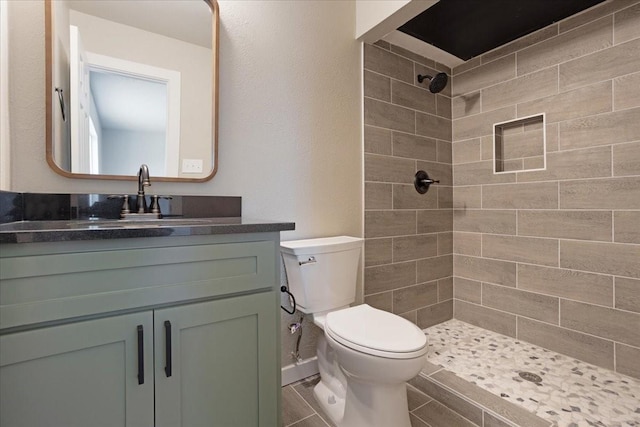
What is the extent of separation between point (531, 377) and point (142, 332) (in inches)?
77.2

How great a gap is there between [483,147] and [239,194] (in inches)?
75.4

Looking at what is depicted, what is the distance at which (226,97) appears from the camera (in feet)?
5.13


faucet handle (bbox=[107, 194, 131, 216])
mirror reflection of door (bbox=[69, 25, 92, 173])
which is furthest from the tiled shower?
mirror reflection of door (bbox=[69, 25, 92, 173])

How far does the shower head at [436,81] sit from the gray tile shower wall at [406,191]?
0.21 feet

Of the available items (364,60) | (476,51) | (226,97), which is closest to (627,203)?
(476,51)

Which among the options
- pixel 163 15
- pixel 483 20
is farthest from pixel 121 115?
pixel 483 20

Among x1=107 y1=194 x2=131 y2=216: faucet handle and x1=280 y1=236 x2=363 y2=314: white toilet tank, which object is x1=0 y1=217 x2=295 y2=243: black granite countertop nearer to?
x1=107 y1=194 x2=131 y2=216: faucet handle

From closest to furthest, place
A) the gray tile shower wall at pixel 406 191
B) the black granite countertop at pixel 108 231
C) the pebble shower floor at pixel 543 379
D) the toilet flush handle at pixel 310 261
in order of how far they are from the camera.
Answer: the black granite countertop at pixel 108 231 < the pebble shower floor at pixel 543 379 < the toilet flush handle at pixel 310 261 < the gray tile shower wall at pixel 406 191

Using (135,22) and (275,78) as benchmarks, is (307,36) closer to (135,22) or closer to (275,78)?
(275,78)

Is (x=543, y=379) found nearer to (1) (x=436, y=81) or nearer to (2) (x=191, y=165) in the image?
(1) (x=436, y=81)

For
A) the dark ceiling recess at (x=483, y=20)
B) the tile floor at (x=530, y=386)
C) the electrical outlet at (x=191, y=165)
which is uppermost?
the dark ceiling recess at (x=483, y=20)

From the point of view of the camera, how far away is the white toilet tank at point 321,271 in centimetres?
156

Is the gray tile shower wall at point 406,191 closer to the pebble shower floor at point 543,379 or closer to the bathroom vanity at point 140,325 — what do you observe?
the pebble shower floor at point 543,379

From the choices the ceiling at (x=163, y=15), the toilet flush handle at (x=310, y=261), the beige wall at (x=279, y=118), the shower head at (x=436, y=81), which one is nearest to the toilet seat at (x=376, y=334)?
the toilet flush handle at (x=310, y=261)
